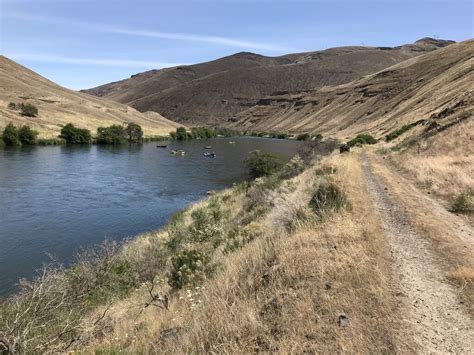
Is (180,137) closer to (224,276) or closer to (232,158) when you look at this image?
(232,158)

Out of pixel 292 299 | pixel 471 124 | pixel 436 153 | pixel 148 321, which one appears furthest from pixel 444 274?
pixel 471 124

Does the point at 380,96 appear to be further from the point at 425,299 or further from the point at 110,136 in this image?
the point at 425,299

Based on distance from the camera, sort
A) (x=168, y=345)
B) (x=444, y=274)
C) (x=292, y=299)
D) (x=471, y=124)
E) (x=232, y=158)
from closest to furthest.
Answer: (x=168, y=345) < (x=292, y=299) < (x=444, y=274) < (x=471, y=124) < (x=232, y=158)

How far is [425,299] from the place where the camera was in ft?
20.8

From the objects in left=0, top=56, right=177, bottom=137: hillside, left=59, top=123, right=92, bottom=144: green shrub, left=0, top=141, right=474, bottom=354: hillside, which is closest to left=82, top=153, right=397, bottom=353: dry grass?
left=0, top=141, right=474, bottom=354: hillside

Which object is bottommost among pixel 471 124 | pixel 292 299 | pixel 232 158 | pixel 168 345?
pixel 232 158

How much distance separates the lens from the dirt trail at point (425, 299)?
17.0ft

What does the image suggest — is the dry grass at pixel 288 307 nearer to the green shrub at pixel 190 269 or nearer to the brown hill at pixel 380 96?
the green shrub at pixel 190 269

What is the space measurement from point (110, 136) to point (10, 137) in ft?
82.1

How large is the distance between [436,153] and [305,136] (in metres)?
109

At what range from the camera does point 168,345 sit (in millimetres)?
5684

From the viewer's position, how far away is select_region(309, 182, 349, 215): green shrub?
10.8 m

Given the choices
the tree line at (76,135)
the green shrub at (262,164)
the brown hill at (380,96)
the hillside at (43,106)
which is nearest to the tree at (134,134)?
the tree line at (76,135)

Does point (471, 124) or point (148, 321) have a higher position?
point (471, 124)
